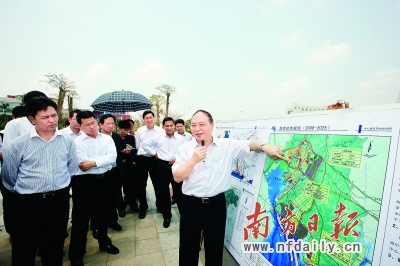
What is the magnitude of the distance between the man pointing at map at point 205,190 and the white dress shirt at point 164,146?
5.80 feet

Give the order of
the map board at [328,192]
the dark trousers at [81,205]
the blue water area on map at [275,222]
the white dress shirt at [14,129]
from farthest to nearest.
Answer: the white dress shirt at [14,129]
the dark trousers at [81,205]
the blue water area on map at [275,222]
the map board at [328,192]

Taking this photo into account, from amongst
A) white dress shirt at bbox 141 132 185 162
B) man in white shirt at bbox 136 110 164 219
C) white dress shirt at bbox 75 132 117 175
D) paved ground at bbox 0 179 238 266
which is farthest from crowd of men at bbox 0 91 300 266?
man in white shirt at bbox 136 110 164 219

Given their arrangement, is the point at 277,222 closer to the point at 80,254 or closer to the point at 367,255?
the point at 367,255

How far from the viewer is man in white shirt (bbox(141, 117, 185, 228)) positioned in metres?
3.58

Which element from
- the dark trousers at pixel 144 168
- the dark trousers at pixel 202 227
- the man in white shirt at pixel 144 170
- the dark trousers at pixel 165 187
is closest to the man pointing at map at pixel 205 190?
the dark trousers at pixel 202 227

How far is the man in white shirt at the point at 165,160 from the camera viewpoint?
11.7ft

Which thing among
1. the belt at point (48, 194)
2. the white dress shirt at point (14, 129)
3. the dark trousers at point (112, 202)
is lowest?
the dark trousers at point (112, 202)

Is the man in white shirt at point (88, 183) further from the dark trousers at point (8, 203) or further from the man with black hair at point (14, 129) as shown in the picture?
the dark trousers at point (8, 203)

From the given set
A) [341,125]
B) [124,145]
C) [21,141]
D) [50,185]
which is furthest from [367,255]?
[124,145]

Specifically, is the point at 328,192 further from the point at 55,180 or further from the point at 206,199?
the point at 55,180

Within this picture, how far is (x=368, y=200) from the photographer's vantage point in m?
1.08

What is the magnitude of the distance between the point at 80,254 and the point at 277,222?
8.30 feet

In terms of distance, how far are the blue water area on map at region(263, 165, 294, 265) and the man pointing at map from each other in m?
0.18

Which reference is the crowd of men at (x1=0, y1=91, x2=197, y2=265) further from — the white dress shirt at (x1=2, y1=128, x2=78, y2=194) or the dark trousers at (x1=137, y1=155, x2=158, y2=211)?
the dark trousers at (x1=137, y1=155, x2=158, y2=211)
